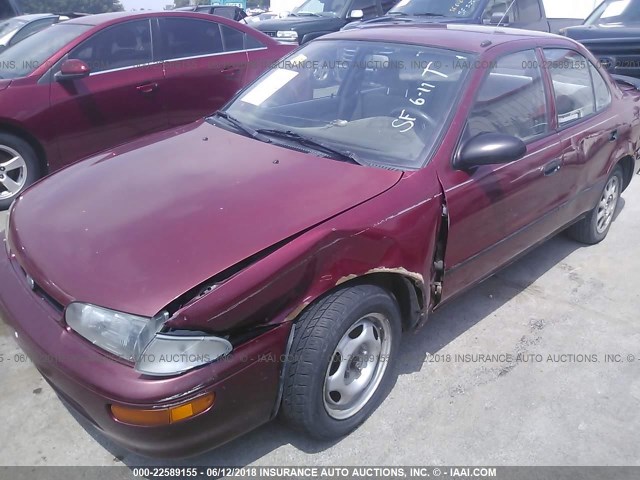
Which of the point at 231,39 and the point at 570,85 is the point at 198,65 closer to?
the point at 231,39

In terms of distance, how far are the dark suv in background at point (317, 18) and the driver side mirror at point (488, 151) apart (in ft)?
25.6

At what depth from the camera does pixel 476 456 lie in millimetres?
2520

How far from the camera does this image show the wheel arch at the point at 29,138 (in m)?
4.82

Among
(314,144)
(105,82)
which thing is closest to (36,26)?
(105,82)

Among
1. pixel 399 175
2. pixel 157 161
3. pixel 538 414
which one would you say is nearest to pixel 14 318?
pixel 157 161

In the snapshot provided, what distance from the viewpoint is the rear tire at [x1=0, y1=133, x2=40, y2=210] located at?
485 centimetres

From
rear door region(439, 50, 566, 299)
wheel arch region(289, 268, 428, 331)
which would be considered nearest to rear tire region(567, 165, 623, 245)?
rear door region(439, 50, 566, 299)

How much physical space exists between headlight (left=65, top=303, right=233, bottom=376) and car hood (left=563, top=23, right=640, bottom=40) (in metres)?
6.96

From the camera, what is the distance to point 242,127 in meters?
3.26

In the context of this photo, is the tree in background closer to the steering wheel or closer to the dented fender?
the steering wheel

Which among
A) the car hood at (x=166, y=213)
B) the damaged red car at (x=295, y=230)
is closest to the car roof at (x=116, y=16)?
the damaged red car at (x=295, y=230)

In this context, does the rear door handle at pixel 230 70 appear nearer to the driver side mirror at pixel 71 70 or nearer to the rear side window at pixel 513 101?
the driver side mirror at pixel 71 70

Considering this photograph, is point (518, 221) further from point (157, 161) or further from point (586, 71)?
point (157, 161)

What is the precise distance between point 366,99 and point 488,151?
2.52ft
